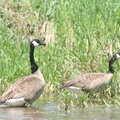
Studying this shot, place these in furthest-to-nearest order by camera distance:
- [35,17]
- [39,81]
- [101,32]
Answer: [35,17] < [101,32] < [39,81]

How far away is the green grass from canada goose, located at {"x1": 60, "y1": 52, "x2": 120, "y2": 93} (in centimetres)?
18

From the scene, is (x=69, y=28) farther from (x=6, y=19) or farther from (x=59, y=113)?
(x=59, y=113)

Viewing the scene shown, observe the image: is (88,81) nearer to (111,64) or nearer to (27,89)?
(111,64)

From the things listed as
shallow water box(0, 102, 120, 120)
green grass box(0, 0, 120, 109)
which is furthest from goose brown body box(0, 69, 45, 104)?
green grass box(0, 0, 120, 109)

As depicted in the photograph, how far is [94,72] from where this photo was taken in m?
12.3

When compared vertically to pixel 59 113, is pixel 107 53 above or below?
above

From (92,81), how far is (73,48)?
1.28 meters

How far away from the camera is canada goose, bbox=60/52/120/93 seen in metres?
11.5

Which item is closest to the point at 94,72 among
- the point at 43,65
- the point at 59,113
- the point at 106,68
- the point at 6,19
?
the point at 106,68

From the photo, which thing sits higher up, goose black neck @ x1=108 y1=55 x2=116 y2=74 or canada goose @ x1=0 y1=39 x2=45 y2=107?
goose black neck @ x1=108 y1=55 x2=116 y2=74

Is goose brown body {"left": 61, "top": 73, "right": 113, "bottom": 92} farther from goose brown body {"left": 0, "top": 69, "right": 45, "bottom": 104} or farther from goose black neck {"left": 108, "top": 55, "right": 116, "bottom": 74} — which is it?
goose brown body {"left": 0, "top": 69, "right": 45, "bottom": 104}

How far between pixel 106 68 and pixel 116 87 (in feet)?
3.27

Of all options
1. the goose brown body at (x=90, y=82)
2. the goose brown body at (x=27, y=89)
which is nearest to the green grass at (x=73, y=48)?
the goose brown body at (x=90, y=82)

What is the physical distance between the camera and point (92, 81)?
11695mm
